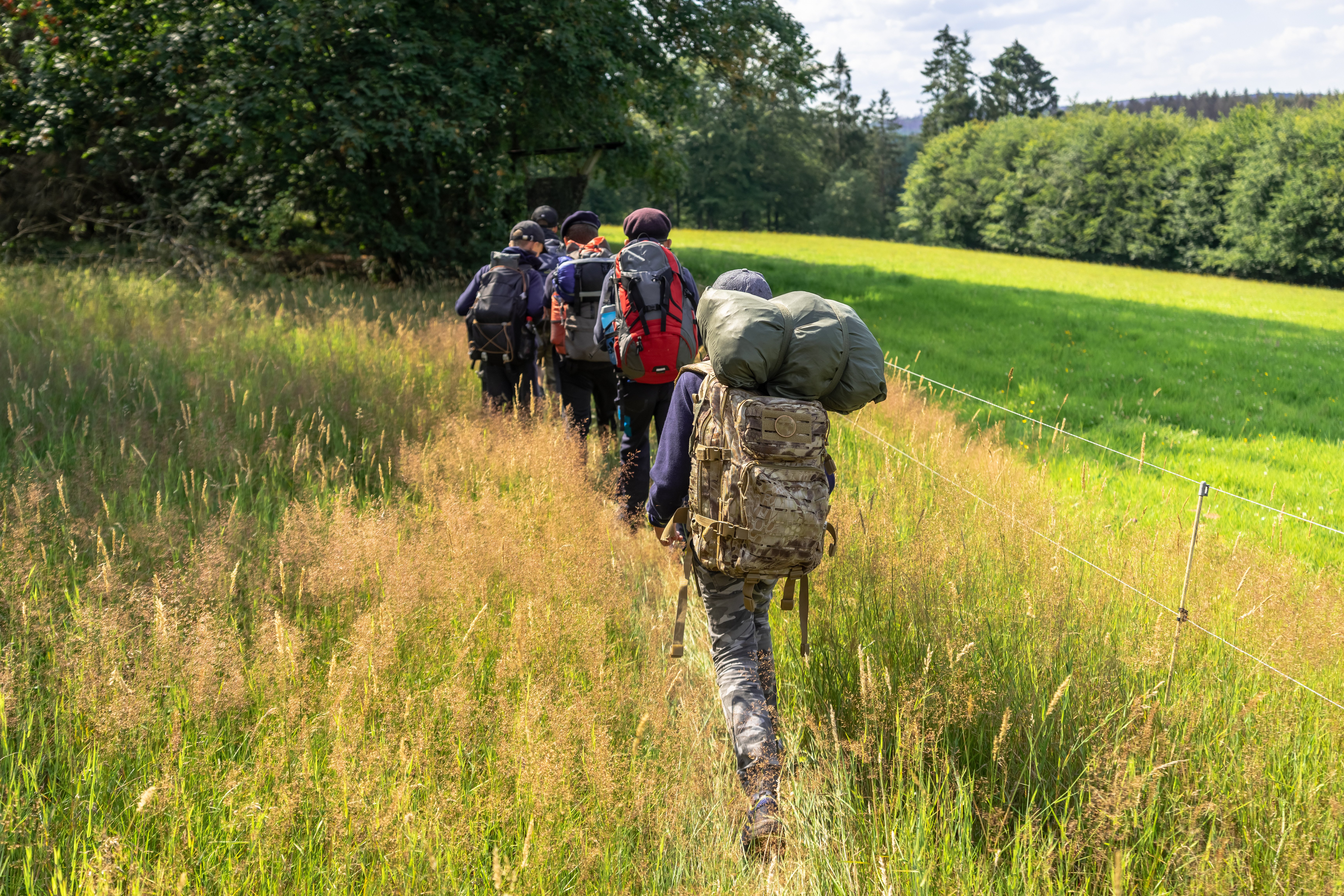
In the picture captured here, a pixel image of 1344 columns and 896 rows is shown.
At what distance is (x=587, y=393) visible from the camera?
6277 mm

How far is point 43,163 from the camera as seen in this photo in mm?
13391

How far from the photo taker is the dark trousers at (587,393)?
5941 mm

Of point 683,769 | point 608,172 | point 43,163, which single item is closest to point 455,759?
point 683,769

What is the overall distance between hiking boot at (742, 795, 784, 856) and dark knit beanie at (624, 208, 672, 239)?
11.5 feet

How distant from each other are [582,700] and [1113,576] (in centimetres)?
262

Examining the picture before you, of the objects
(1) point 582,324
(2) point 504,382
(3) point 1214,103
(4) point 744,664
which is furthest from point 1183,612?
(3) point 1214,103

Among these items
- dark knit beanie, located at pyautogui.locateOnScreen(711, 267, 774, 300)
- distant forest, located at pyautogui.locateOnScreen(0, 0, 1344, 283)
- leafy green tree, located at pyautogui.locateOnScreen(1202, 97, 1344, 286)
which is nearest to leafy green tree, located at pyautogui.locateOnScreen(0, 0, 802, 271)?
distant forest, located at pyautogui.locateOnScreen(0, 0, 1344, 283)

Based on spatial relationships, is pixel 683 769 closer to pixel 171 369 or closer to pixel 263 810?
pixel 263 810

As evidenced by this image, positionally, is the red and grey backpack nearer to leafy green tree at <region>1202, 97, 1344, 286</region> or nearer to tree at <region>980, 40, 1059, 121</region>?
leafy green tree at <region>1202, 97, 1344, 286</region>

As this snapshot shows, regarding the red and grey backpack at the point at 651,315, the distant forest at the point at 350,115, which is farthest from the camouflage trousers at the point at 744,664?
the distant forest at the point at 350,115

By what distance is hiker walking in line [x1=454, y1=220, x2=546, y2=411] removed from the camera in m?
6.66

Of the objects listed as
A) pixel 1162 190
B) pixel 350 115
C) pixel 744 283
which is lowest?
pixel 744 283

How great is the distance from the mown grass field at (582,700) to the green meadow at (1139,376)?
1174 millimetres

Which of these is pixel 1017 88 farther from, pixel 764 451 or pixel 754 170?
pixel 764 451
